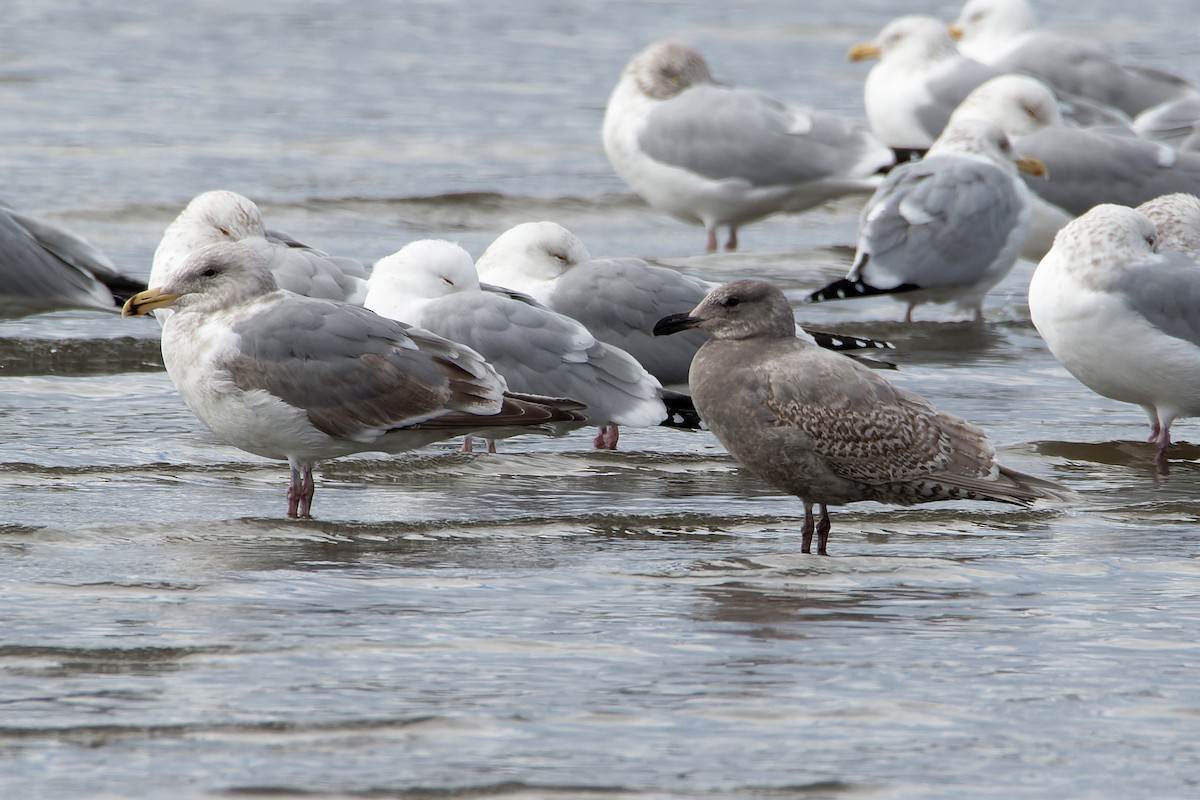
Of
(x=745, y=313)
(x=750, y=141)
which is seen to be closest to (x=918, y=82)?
(x=750, y=141)

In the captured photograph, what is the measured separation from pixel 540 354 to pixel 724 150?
16.2 ft

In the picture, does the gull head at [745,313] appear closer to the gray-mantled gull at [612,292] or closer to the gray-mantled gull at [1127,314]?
the gray-mantled gull at [612,292]

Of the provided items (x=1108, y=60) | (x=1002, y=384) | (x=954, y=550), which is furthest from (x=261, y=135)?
(x=954, y=550)

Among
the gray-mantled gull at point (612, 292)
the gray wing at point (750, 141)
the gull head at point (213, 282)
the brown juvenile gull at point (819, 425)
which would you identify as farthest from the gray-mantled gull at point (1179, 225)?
the gray wing at point (750, 141)

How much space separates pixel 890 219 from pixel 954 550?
A: 3803 millimetres

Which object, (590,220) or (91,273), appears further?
(590,220)

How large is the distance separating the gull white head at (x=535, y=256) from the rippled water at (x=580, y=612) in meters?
0.66

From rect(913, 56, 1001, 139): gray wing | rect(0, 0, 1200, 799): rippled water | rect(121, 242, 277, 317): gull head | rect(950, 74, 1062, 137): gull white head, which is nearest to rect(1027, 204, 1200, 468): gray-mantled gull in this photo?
rect(0, 0, 1200, 799): rippled water

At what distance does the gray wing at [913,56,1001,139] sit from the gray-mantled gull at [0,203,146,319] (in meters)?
6.30

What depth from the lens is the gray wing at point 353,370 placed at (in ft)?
18.1

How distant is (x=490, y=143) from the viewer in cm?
1527

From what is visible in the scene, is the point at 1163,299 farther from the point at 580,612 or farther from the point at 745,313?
the point at 580,612

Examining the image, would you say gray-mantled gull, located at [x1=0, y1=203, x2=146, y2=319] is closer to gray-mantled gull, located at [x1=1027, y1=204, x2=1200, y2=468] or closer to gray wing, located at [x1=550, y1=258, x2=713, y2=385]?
gray wing, located at [x1=550, y1=258, x2=713, y2=385]

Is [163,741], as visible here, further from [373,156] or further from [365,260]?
[373,156]
